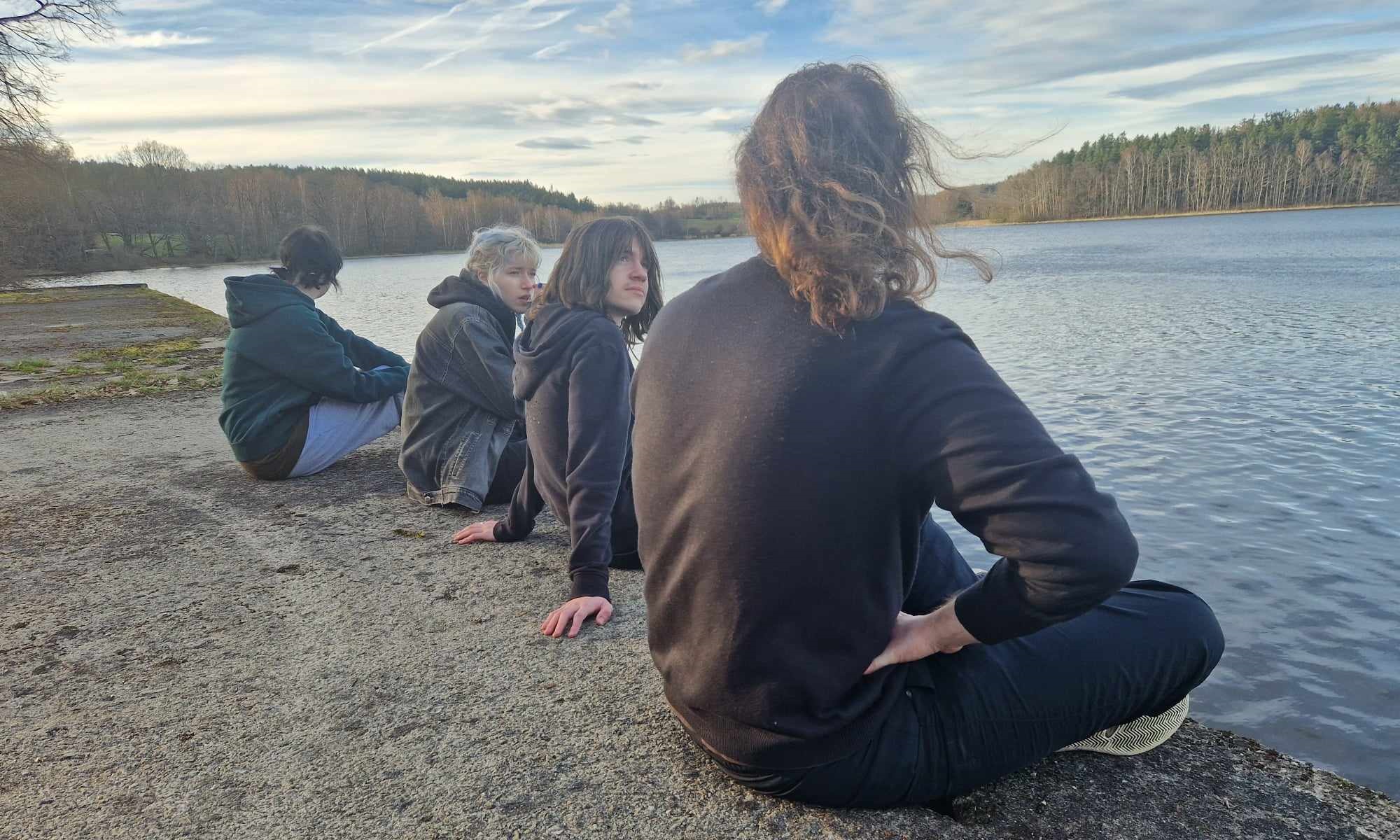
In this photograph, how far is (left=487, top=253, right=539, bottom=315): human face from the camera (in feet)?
15.1

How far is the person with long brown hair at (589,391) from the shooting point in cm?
320

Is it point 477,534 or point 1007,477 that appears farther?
point 477,534

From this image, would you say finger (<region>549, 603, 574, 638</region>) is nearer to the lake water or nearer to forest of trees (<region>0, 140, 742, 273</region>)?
the lake water

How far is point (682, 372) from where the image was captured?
171 centimetres

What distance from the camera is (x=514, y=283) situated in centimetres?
461

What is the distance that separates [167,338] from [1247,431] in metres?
15.2

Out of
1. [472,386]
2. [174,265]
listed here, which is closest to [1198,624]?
[472,386]

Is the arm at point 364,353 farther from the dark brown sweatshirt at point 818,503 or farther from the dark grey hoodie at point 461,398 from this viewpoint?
the dark brown sweatshirt at point 818,503

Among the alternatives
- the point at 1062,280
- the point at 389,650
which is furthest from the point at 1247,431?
the point at 1062,280

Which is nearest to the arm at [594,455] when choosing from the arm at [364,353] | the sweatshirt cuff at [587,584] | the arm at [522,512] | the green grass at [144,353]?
the sweatshirt cuff at [587,584]

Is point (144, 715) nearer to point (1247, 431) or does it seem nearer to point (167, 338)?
point (1247, 431)

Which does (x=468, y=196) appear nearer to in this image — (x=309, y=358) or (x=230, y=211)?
(x=230, y=211)

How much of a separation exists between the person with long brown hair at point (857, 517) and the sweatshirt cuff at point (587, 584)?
1.18m

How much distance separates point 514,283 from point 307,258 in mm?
1384
